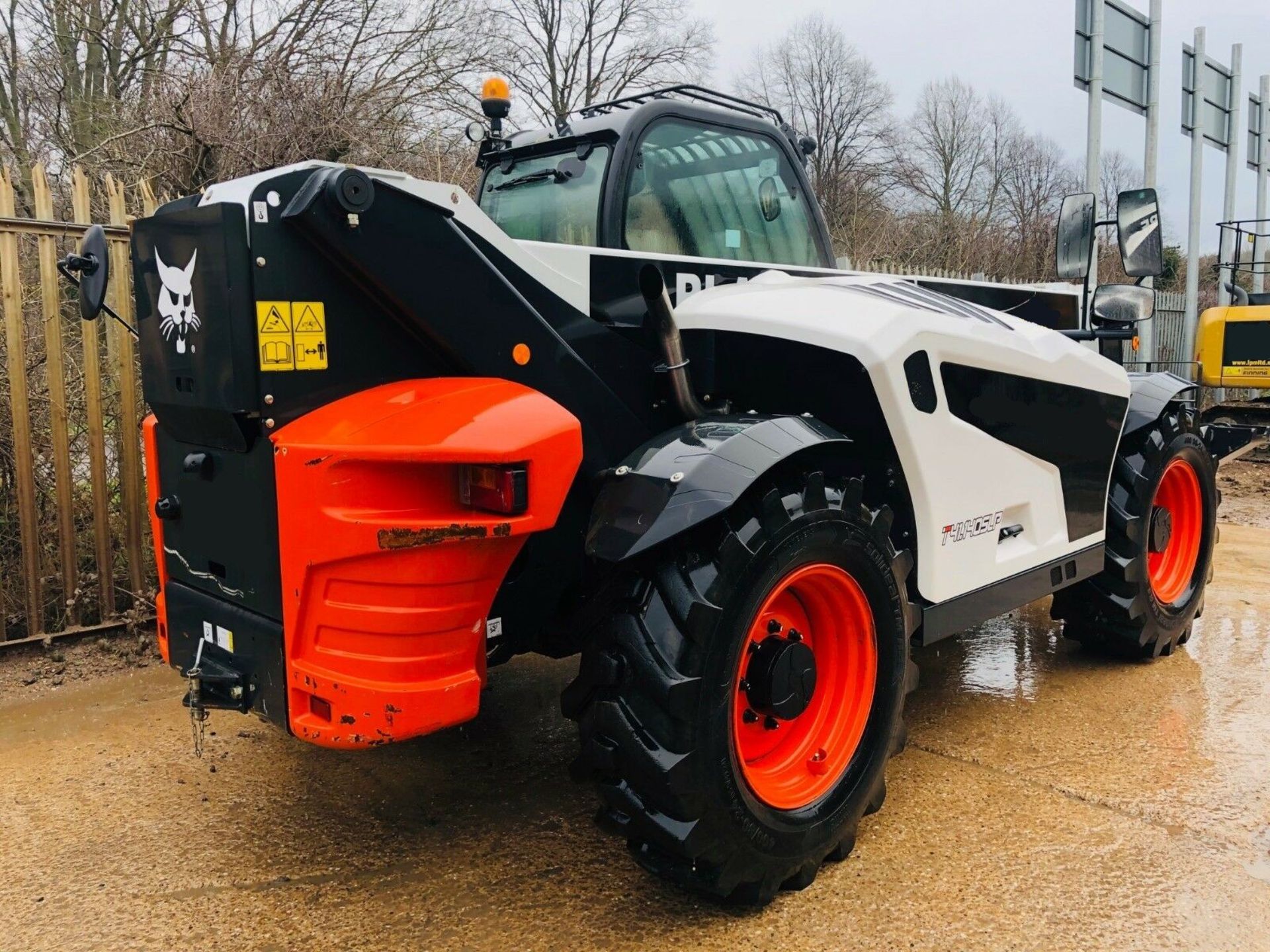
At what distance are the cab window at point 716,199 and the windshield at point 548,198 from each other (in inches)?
5.8

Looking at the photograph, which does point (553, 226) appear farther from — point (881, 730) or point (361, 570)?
point (881, 730)

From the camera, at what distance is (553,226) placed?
3.67 metres

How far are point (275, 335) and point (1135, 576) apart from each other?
3.57m

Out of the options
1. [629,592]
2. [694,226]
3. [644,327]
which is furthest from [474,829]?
[694,226]

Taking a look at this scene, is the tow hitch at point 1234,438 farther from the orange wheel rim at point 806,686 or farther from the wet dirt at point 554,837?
the orange wheel rim at point 806,686

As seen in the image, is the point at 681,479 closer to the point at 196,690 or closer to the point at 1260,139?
the point at 196,690

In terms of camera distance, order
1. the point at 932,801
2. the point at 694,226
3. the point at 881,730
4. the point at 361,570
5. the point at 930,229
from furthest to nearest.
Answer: the point at 930,229 < the point at 694,226 < the point at 932,801 < the point at 881,730 < the point at 361,570

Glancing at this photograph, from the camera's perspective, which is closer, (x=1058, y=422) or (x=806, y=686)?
(x=806, y=686)

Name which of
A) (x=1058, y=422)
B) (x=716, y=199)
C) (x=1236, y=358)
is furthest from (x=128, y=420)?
(x=1236, y=358)

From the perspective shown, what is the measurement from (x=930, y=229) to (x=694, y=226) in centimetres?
2460

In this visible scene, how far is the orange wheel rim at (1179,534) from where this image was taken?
15.3 feet

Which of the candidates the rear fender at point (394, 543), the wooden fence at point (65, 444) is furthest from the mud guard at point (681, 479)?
the wooden fence at point (65, 444)

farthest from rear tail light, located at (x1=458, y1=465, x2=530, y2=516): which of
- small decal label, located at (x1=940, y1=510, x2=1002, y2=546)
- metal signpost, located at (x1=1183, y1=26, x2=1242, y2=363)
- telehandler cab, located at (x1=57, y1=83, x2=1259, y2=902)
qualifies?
metal signpost, located at (x1=1183, y1=26, x2=1242, y2=363)

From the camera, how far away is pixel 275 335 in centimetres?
232
